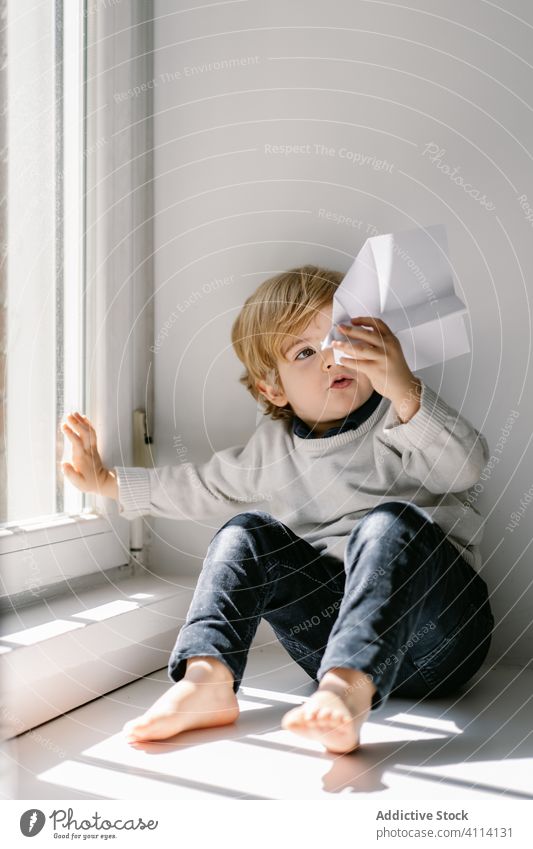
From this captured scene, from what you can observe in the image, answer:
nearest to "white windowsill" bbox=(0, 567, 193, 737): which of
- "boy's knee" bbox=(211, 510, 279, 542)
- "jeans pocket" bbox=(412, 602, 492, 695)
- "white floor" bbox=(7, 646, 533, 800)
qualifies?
"white floor" bbox=(7, 646, 533, 800)

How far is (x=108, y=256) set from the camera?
92cm

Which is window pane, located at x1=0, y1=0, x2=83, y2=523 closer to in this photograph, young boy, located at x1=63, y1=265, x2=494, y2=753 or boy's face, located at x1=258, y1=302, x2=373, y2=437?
young boy, located at x1=63, y1=265, x2=494, y2=753

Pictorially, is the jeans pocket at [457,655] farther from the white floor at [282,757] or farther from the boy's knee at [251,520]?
the boy's knee at [251,520]

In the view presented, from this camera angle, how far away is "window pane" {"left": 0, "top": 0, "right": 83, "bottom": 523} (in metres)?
0.79

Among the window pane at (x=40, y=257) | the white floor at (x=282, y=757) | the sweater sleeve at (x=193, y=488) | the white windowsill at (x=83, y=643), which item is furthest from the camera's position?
the sweater sleeve at (x=193, y=488)

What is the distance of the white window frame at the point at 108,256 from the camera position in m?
0.87

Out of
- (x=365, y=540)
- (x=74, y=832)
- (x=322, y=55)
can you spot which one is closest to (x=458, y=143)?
(x=322, y=55)

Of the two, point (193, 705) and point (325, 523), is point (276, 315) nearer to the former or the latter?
point (325, 523)

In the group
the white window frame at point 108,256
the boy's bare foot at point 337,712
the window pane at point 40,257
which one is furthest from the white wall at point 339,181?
the boy's bare foot at point 337,712

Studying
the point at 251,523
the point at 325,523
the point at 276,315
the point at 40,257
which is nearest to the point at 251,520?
the point at 251,523

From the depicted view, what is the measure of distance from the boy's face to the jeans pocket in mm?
240

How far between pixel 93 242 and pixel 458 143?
0.40 metres

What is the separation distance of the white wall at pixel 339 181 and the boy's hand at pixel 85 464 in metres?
0.11

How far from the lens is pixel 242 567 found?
0.72m
